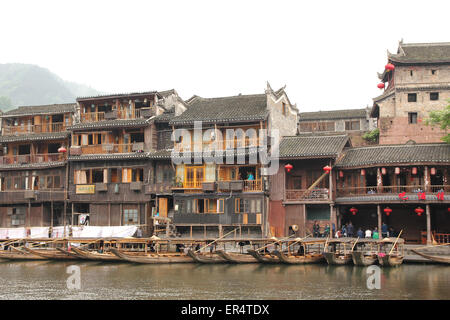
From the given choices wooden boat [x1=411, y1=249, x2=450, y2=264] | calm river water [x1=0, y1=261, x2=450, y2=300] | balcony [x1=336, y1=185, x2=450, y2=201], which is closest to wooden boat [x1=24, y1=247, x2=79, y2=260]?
calm river water [x1=0, y1=261, x2=450, y2=300]

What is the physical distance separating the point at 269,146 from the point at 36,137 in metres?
20.3

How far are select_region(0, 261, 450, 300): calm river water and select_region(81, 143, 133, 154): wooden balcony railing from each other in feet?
40.1

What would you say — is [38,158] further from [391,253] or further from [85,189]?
[391,253]

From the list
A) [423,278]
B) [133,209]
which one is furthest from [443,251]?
[133,209]

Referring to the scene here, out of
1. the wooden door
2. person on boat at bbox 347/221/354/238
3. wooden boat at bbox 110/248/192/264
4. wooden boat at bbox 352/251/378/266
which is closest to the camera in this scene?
wooden boat at bbox 352/251/378/266

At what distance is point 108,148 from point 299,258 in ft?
60.9

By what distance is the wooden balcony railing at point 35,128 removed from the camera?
4633 cm

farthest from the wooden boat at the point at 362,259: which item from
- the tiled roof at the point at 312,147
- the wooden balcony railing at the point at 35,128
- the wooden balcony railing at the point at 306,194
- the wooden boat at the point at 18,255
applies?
the wooden balcony railing at the point at 35,128

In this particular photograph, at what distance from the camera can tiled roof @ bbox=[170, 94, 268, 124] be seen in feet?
128

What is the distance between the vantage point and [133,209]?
41.6 m

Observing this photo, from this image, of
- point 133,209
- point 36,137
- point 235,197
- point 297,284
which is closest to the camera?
point 297,284

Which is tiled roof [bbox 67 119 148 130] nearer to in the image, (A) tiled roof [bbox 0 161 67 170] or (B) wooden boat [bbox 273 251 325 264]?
(A) tiled roof [bbox 0 161 67 170]
